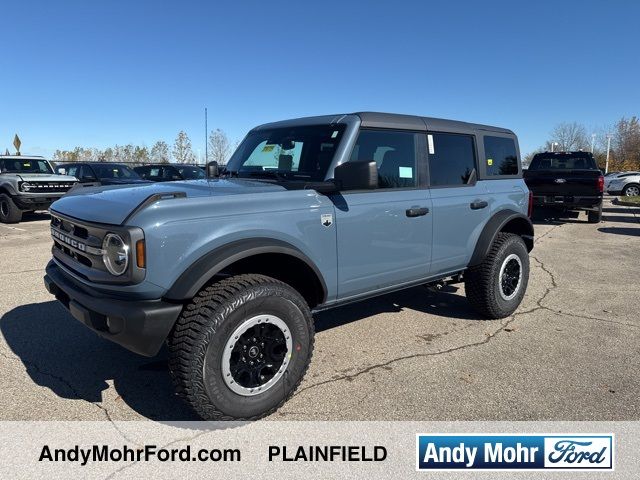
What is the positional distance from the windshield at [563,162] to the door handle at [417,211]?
37.1ft

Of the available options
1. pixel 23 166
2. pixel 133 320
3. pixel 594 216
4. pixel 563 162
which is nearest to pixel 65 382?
pixel 133 320

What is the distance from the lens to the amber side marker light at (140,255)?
261 centimetres

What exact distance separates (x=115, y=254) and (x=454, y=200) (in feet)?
9.65

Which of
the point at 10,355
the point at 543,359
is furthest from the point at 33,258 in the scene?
the point at 543,359

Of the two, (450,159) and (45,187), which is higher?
(45,187)

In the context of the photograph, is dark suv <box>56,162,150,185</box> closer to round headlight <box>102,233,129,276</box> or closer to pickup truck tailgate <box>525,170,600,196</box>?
pickup truck tailgate <box>525,170,600,196</box>

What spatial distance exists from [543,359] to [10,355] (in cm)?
444

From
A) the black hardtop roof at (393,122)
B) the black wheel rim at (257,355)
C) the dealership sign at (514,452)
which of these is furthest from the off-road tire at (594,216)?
the black wheel rim at (257,355)

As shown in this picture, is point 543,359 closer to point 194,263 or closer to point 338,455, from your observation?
point 338,455

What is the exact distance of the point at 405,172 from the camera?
13.4 feet

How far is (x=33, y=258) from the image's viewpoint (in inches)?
314

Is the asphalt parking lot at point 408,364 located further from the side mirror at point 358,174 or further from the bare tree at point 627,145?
the bare tree at point 627,145

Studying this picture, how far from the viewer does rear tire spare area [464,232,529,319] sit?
477 centimetres

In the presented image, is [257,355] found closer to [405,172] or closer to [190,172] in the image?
[405,172]
